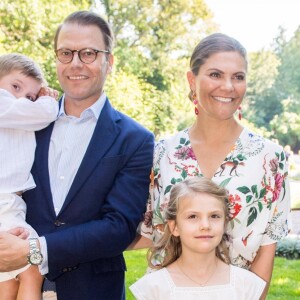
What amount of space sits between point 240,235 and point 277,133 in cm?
4220

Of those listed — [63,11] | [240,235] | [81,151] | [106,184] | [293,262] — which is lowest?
[293,262]

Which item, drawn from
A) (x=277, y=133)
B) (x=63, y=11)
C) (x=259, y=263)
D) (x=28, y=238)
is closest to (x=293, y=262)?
(x=259, y=263)

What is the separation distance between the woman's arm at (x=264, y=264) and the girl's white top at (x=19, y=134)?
1234 mm

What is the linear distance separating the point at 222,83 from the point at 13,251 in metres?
1.31

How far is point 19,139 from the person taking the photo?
2.97 meters

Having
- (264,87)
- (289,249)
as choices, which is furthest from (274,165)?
(264,87)

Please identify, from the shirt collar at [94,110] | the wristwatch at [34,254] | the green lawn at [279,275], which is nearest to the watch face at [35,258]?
the wristwatch at [34,254]

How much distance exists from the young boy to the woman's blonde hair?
2.15 feet

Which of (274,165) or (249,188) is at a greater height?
(274,165)

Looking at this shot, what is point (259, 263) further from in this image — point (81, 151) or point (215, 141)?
point (81, 151)

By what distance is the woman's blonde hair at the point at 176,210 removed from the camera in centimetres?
259

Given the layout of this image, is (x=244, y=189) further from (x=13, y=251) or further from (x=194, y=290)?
(x=13, y=251)

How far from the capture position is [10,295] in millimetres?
2820

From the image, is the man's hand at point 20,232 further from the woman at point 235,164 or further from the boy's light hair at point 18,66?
the boy's light hair at point 18,66
